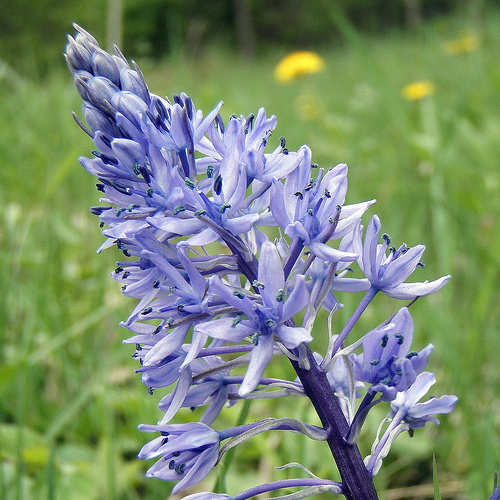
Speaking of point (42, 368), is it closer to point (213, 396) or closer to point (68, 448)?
point (68, 448)

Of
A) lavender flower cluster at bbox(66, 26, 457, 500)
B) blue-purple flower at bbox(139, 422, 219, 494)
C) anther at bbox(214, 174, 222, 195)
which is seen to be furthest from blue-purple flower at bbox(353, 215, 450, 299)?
blue-purple flower at bbox(139, 422, 219, 494)

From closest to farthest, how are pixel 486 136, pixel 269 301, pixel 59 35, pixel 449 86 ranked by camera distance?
pixel 269 301 → pixel 486 136 → pixel 449 86 → pixel 59 35

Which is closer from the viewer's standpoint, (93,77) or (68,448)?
(93,77)

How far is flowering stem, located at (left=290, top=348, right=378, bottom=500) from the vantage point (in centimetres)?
117

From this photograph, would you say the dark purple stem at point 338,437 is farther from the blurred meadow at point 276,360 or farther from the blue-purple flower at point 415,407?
the blurred meadow at point 276,360

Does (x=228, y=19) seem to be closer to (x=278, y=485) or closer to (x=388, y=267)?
(x=388, y=267)

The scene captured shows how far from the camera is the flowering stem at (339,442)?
1.17 meters

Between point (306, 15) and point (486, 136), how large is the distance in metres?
32.2

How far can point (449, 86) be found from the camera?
6770mm

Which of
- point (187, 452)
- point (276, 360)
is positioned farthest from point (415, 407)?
point (276, 360)

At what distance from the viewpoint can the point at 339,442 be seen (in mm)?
1176

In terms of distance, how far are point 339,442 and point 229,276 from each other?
0.43 meters

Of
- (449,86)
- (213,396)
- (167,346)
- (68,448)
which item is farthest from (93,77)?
(449,86)

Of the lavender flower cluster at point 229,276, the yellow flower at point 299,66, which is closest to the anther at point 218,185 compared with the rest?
the lavender flower cluster at point 229,276
